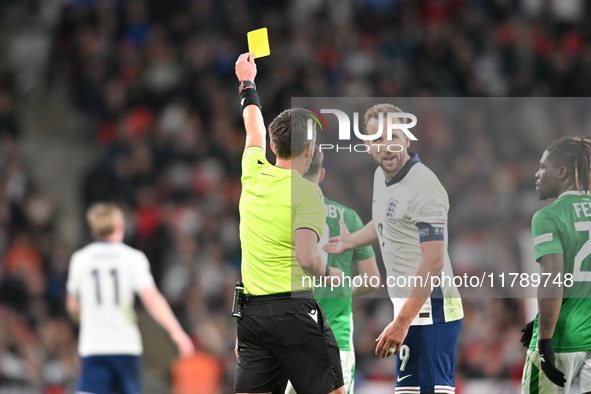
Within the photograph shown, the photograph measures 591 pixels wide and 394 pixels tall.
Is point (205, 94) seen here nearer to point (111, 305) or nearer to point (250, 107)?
point (111, 305)

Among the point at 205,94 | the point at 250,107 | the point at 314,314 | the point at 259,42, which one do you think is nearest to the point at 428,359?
the point at 314,314

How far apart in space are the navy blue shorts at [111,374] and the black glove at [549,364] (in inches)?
149

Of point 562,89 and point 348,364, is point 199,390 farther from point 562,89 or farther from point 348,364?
point 562,89

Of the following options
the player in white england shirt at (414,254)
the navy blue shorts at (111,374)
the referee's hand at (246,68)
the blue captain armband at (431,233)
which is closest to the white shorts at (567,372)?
the player in white england shirt at (414,254)

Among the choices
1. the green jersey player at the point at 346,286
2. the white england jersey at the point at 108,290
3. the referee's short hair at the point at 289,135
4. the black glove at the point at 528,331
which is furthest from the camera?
the white england jersey at the point at 108,290

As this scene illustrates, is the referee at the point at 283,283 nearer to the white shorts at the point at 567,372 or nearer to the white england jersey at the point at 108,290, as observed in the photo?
the white shorts at the point at 567,372

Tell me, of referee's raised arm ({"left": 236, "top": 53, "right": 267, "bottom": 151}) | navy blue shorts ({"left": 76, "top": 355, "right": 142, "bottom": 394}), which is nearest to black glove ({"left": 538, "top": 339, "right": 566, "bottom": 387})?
referee's raised arm ({"left": 236, "top": 53, "right": 267, "bottom": 151})

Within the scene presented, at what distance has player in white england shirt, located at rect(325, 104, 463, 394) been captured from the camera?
5.49 m

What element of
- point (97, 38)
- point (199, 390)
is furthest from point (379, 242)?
point (97, 38)

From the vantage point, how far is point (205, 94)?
14.5 m

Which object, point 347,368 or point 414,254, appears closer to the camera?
point 414,254

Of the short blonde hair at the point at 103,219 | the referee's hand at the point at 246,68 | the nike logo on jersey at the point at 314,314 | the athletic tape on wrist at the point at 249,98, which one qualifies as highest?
the referee's hand at the point at 246,68

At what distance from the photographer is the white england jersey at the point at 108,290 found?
7.82 m

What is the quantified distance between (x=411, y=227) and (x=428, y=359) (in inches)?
32.9
